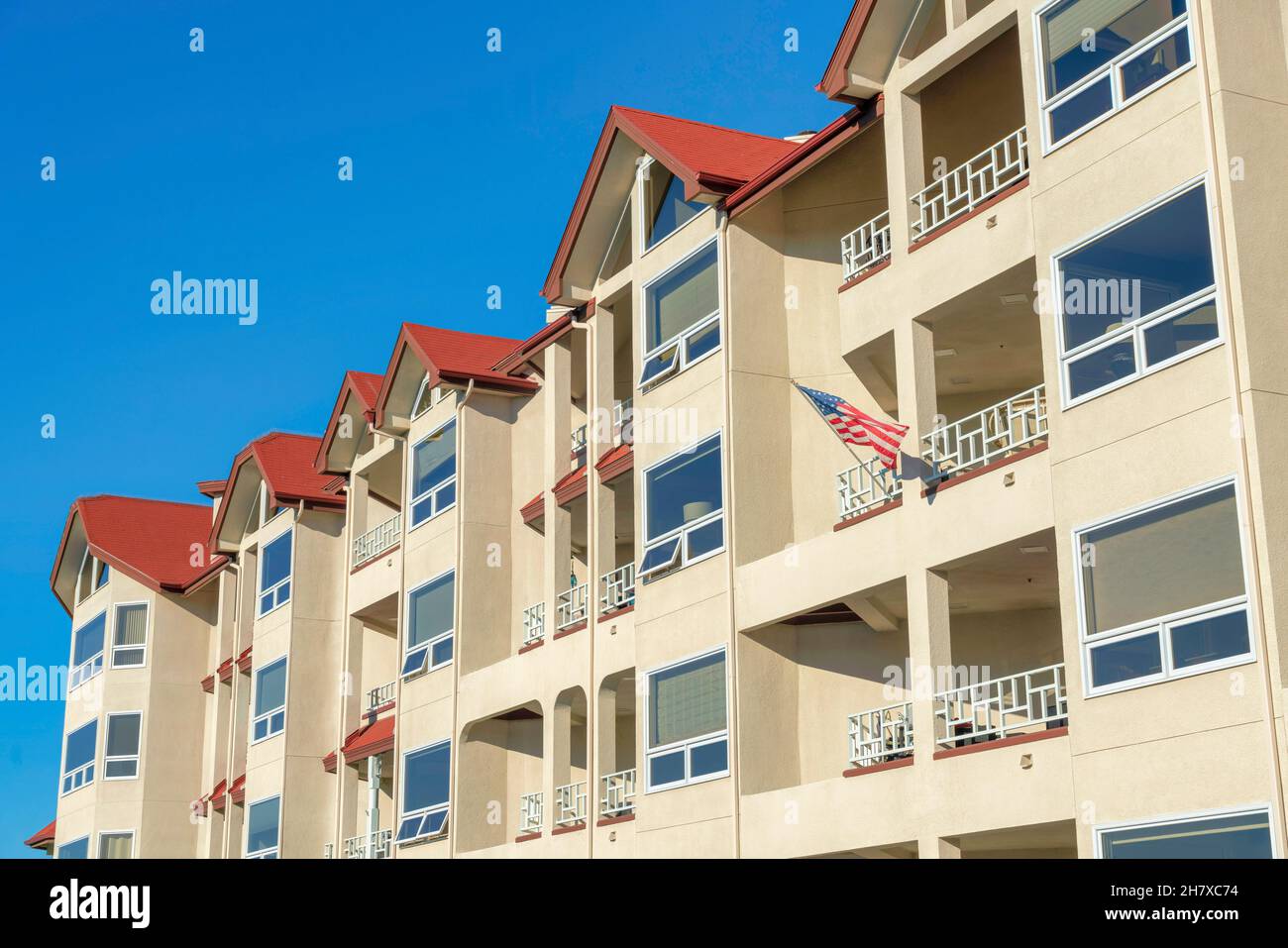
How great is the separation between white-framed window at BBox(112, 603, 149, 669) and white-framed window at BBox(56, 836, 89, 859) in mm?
5077

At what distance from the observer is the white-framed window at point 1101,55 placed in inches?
685

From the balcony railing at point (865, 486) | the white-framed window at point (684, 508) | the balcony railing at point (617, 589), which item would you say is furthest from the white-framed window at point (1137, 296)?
the balcony railing at point (617, 589)

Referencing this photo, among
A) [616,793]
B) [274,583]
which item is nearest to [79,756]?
[274,583]

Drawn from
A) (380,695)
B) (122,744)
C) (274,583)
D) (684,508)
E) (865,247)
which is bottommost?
(122,744)

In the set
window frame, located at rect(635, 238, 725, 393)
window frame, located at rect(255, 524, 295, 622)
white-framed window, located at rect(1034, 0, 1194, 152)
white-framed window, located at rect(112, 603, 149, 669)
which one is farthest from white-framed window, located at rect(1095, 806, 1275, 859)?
white-framed window, located at rect(112, 603, 149, 669)

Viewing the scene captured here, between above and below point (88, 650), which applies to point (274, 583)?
above

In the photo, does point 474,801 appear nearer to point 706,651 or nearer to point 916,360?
point 706,651

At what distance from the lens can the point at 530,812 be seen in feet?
97.6

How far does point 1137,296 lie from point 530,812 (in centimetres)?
1688

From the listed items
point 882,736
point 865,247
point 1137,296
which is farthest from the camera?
point 865,247

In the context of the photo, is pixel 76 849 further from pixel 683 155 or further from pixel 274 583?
pixel 683 155

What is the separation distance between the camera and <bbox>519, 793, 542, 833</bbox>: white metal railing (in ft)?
96.9
